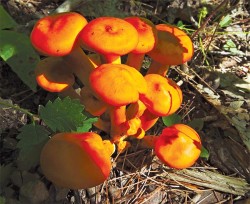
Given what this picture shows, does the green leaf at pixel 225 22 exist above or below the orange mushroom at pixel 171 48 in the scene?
below

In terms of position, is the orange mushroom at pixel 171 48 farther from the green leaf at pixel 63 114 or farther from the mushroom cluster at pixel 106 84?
the green leaf at pixel 63 114

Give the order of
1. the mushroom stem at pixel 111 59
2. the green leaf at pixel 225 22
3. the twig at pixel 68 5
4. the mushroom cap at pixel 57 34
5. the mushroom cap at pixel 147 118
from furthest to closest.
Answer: the green leaf at pixel 225 22 → the twig at pixel 68 5 → the mushroom cap at pixel 147 118 → the mushroom stem at pixel 111 59 → the mushroom cap at pixel 57 34

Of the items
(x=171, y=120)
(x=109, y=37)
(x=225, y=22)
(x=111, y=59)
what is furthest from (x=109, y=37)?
(x=225, y=22)

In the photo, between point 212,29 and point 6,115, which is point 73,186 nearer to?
point 6,115

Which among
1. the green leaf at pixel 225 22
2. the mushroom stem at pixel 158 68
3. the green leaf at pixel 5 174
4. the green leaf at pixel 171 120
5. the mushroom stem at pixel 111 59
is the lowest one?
the green leaf at pixel 225 22

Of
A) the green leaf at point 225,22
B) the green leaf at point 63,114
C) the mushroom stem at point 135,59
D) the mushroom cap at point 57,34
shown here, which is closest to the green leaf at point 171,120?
the mushroom stem at point 135,59

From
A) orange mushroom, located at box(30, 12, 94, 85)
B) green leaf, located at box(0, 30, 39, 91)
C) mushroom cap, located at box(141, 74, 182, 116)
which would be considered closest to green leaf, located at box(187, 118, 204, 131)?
mushroom cap, located at box(141, 74, 182, 116)

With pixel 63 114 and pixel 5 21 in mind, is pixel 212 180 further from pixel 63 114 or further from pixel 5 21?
pixel 5 21
